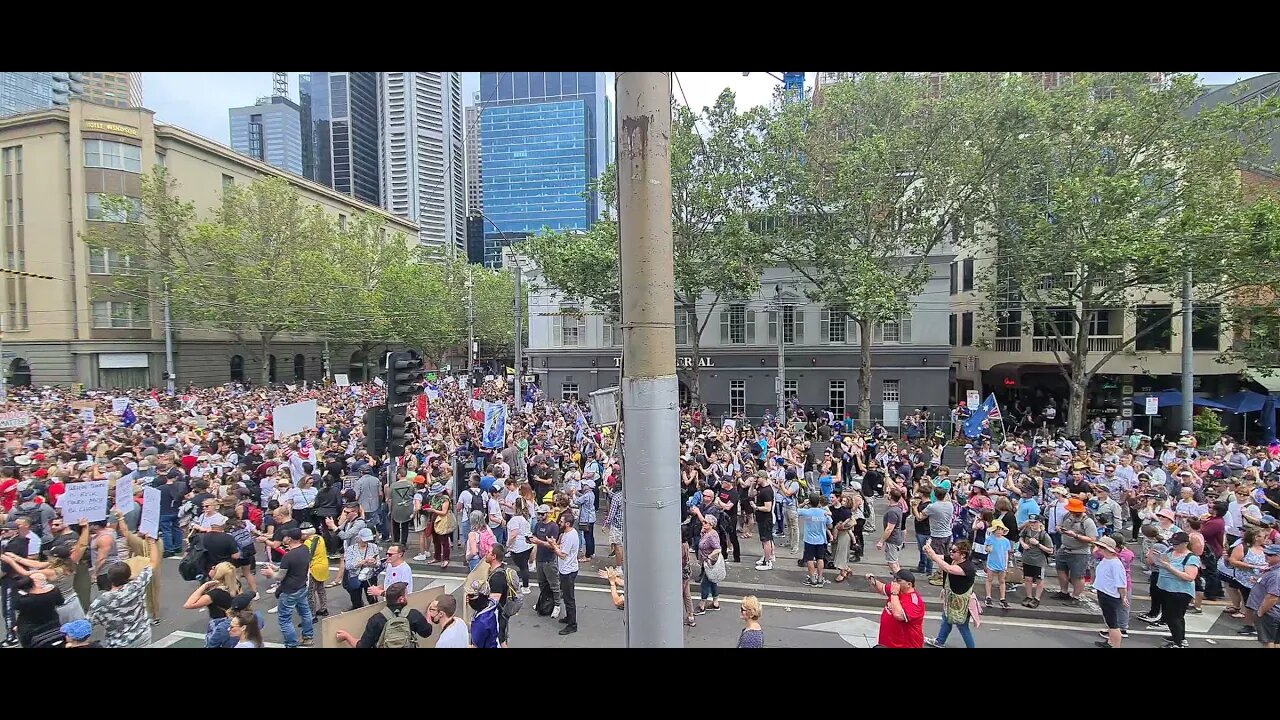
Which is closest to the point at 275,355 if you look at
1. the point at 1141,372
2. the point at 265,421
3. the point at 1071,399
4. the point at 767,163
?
the point at 265,421

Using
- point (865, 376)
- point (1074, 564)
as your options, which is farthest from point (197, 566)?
point (865, 376)

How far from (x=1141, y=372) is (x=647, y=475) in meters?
33.4

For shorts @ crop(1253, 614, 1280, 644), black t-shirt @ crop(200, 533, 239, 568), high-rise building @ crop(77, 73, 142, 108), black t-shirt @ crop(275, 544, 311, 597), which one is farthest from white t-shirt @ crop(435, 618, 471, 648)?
high-rise building @ crop(77, 73, 142, 108)

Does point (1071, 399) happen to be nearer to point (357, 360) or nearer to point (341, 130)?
point (357, 360)

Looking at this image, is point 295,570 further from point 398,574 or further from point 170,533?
point 170,533

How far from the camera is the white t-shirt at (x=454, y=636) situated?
569cm

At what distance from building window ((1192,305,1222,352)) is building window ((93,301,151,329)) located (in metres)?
54.7

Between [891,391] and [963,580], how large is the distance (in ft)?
82.8

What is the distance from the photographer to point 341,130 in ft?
529

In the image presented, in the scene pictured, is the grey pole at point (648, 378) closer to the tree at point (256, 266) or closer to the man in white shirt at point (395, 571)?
the man in white shirt at point (395, 571)

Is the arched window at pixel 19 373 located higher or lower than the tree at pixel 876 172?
lower

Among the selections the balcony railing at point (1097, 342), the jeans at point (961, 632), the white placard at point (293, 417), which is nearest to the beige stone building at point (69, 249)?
the white placard at point (293, 417)

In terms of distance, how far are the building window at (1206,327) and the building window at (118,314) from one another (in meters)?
54.7
